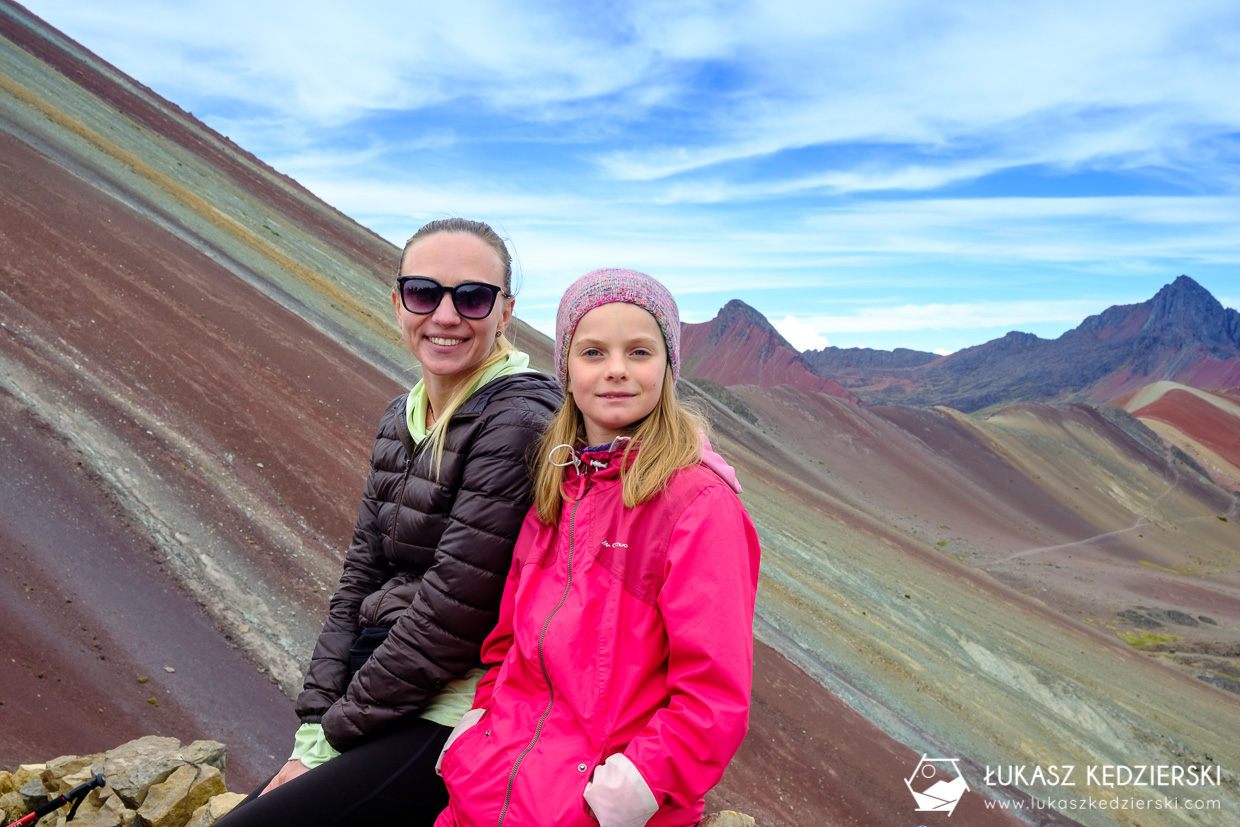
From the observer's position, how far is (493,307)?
9.46ft

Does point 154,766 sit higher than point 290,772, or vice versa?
point 290,772

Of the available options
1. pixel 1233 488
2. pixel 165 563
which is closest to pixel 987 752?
pixel 165 563

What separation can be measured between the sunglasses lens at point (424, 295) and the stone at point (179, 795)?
307 centimetres

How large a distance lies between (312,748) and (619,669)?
126 centimetres

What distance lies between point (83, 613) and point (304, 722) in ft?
17.6

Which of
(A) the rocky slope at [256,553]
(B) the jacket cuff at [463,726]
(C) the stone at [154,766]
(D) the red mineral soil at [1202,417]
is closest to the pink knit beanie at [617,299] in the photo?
(B) the jacket cuff at [463,726]

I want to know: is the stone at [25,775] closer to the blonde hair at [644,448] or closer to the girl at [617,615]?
the girl at [617,615]

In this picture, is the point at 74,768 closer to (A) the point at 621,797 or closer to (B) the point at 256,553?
(A) the point at 621,797

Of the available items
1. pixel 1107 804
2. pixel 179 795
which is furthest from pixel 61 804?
pixel 1107 804

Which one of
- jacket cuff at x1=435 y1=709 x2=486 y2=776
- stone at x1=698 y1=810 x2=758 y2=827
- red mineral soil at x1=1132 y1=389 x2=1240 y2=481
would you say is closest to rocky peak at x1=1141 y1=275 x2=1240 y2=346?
red mineral soil at x1=1132 y1=389 x2=1240 y2=481

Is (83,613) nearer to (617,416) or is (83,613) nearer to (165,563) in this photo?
(165,563)

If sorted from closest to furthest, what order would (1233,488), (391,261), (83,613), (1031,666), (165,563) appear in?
(83,613), (165,563), (1031,666), (391,261), (1233,488)

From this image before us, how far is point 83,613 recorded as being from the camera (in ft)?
22.5

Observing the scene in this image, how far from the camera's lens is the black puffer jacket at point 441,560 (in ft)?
8.20
